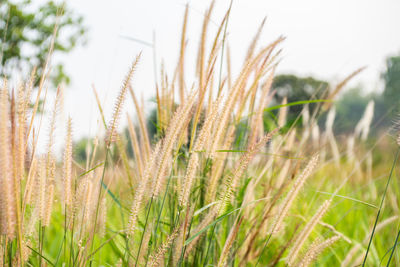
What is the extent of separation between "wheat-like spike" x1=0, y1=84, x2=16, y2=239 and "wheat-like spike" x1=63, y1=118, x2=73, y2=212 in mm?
263

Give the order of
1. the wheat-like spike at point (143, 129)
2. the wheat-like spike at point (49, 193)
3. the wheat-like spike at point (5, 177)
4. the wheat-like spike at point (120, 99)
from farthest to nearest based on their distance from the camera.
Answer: the wheat-like spike at point (143, 129)
the wheat-like spike at point (49, 193)
the wheat-like spike at point (120, 99)
the wheat-like spike at point (5, 177)

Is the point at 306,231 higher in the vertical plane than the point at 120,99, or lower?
lower

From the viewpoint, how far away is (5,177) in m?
0.69

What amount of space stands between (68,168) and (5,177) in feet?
0.95

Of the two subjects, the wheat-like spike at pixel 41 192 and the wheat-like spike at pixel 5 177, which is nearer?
the wheat-like spike at pixel 5 177

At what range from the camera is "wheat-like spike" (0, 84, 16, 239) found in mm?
668

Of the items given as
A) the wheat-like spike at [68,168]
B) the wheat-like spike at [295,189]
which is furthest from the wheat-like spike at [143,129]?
the wheat-like spike at [295,189]

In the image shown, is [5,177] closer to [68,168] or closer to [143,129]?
[68,168]

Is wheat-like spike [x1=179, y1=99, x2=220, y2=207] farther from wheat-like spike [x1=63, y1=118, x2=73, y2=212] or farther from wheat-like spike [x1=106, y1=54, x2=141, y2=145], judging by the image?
wheat-like spike [x1=63, y1=118, x2=73, y2=212]

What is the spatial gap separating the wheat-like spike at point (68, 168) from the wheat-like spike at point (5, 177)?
0.86ft

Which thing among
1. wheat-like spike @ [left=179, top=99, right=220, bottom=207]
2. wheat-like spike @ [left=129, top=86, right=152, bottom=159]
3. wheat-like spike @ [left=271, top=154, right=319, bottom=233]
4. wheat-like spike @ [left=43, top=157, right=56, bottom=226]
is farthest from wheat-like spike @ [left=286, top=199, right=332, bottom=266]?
wheat-like spike @ [left=43, top=157, right=56, bottom=226]

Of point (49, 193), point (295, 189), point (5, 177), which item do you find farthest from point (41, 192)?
point (295, 189)

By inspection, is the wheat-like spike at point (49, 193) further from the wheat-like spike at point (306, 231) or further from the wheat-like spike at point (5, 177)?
the wheat-like spike at point (306, 231)

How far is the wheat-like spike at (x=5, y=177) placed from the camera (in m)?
0.67
